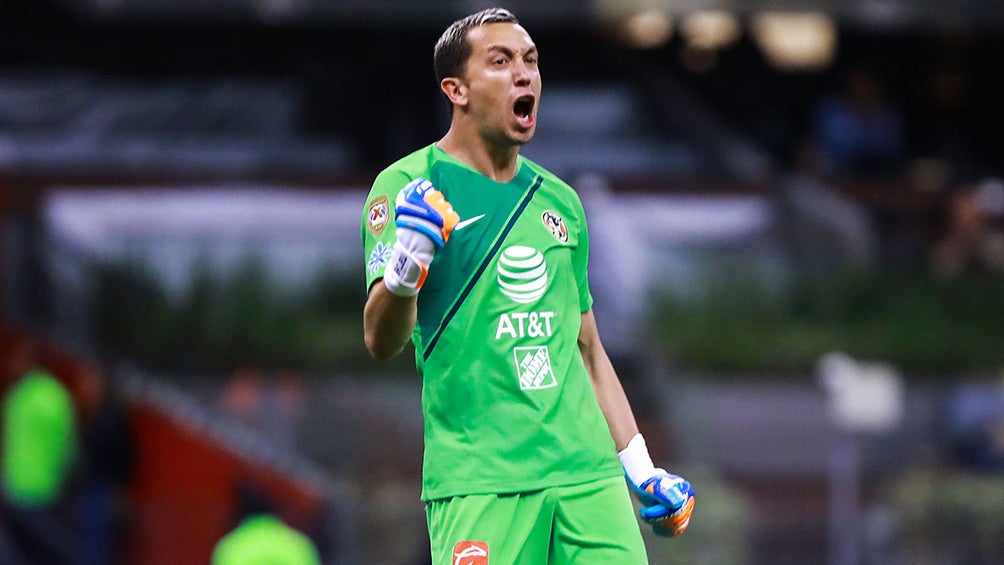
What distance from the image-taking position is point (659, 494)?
491 cm

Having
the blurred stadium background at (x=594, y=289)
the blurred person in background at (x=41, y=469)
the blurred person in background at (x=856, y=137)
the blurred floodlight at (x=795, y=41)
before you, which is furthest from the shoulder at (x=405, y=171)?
the blurred floodlight at (x=795, y=41)

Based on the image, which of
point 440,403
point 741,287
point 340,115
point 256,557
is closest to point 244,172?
point 340,115

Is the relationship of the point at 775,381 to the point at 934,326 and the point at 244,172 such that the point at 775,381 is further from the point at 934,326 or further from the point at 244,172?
the point at 244,172

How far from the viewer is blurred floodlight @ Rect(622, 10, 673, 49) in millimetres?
18516

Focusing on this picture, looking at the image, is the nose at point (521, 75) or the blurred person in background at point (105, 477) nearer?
the nose at point (521, 75)

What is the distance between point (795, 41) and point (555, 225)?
47.9 ft

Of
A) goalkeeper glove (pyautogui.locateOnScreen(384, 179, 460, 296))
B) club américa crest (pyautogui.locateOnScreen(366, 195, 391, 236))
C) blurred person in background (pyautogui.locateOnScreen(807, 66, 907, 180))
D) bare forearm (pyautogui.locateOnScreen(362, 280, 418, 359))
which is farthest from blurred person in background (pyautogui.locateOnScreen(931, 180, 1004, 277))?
goalkeeper glove (pyautogui.locateOnScreen(384, 179, 460, 296))

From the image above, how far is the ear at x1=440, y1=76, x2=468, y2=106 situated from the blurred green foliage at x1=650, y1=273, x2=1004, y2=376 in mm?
6974

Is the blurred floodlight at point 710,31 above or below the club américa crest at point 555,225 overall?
above

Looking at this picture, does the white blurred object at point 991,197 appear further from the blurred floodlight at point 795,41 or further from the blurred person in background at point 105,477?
the blurred person in background at point 105,477

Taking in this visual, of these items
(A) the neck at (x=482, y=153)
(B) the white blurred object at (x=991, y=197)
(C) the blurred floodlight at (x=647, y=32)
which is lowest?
(B) the white blurred object at (x=991, y=197)

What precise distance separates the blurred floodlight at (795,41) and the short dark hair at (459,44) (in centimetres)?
1384

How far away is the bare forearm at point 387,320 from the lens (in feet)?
14.7

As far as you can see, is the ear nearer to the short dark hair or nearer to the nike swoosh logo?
the short dark hair
